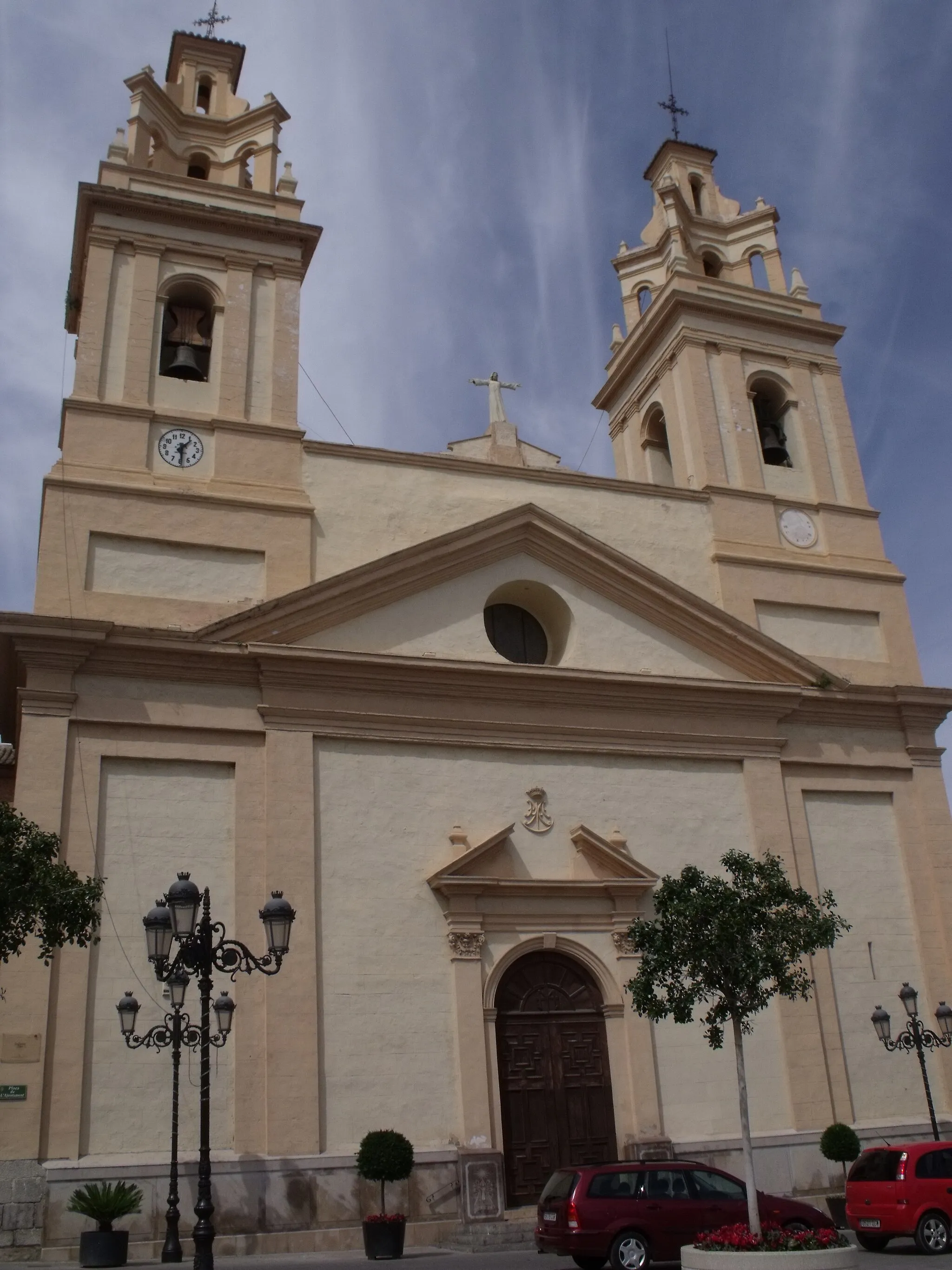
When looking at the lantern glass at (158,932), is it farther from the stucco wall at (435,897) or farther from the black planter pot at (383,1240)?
the stucco wall at (435,897)

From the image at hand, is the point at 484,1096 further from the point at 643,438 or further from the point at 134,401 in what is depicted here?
the point at 643,438

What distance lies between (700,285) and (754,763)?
11.1 m

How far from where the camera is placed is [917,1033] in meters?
19.7

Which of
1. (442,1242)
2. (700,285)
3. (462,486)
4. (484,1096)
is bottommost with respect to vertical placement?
(442,1242)

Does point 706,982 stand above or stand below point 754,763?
below

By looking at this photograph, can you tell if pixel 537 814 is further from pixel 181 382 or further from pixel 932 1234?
pixel 181 382

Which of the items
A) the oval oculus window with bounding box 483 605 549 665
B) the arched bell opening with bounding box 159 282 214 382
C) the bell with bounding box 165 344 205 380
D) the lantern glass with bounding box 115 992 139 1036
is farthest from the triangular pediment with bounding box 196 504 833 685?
the lantern glass with bounding box 115 992 139 1036

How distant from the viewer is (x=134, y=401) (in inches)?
869

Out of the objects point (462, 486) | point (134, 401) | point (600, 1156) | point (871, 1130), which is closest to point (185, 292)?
point (134, 401)

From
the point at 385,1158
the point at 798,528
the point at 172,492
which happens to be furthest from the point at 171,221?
the point at 385,1158

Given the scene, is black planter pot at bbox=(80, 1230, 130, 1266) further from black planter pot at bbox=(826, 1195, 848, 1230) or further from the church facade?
black planter pot at bbox=(826, 1195, 848, 1230)

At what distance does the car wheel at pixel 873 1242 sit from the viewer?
16.0 metres

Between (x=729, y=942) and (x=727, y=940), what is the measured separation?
0.03 metres

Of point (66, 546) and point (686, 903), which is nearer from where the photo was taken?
point (686, 903)
